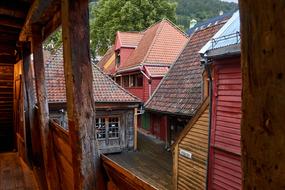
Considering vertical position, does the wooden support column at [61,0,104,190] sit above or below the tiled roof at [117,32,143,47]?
below

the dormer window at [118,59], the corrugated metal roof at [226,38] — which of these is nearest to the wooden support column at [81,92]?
the corrugated metal roof at [226,38]

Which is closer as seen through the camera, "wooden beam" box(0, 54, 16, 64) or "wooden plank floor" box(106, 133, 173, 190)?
"wooden beam" box(0, 54, 16, 64)

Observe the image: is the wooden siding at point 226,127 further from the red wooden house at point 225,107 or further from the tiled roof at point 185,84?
the tiled roof at point 185,84

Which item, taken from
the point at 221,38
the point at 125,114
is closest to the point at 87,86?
the point at 221,38

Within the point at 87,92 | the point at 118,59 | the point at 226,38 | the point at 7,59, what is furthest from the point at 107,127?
the point at 87,92

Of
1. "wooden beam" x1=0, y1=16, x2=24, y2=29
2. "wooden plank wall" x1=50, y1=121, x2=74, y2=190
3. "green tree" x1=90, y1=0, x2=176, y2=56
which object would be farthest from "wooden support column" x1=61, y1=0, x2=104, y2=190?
"green tree" x1=90, y1=0, x2=176, y2=56

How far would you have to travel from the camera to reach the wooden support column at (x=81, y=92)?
1762mm

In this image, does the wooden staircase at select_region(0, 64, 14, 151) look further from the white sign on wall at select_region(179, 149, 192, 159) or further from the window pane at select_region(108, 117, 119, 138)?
the white sign on wall at select_region(179, 149, 192, 159)

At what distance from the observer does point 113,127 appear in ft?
39.8

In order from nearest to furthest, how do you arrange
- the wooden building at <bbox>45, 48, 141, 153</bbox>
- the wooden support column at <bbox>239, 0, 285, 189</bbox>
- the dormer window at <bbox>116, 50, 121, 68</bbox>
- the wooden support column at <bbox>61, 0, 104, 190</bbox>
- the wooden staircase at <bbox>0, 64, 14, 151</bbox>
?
the wooden support column at <bbox>239, 0, 285, 189</bbox>, the wooden support column at <bbox>61, 0, 104, 190</bbox>, the wooden staircase at <bbox>0, 64, 14, 151</bbox>, the wooden building at <bbox>45, 48, 141, 153</bbox>, the dormer window at <bbox>116, 50, 121, 68</bbox>

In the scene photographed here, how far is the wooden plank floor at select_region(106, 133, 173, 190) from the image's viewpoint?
8.74m

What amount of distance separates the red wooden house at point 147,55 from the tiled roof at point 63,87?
12.3 ft

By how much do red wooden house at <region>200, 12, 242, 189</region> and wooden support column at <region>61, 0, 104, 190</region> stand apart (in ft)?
11.9

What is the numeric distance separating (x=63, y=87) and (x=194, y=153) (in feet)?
21.0
